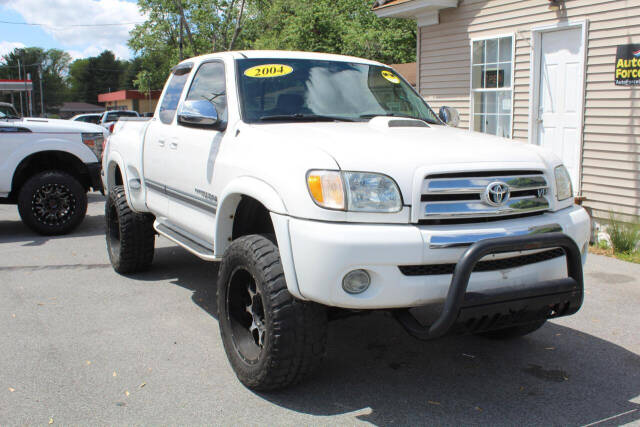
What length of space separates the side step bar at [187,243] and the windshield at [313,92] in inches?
38.0

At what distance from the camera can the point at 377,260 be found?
3.01 meters

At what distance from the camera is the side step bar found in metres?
4.31

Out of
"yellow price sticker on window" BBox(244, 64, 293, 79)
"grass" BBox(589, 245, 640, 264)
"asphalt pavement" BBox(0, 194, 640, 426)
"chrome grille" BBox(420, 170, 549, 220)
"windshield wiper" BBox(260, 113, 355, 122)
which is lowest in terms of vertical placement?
"asphalt pavement" BBox(0, 194, 640, 426)

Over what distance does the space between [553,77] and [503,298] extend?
679 centimetres

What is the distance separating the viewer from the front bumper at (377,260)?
3002mm

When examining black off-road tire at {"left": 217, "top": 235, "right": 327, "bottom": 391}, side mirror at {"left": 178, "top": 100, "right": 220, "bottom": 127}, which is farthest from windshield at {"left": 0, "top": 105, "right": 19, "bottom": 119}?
black off-road tire at {"left": 217, "top": 235, "right": 327, "bottom": 391}

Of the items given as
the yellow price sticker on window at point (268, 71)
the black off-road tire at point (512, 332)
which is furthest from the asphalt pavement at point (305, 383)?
the yellow price sticker on window at point (268, 71)

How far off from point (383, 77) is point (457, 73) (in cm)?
644

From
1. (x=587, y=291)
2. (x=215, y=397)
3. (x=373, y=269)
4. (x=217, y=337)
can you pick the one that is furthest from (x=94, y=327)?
(x=587, y=291)

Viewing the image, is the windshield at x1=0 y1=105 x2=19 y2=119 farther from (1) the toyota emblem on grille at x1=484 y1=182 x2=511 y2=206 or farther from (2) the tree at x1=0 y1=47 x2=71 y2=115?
(2) the tree at x1=0 y1=47 x2=71 y2=115

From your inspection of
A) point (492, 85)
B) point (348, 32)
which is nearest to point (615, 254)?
point (492, 85)

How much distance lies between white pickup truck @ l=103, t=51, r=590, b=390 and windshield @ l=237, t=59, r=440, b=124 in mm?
14

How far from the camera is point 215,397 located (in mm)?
3588

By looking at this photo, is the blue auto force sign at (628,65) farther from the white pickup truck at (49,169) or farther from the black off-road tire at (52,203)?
the black off-road tire at (52,203)
